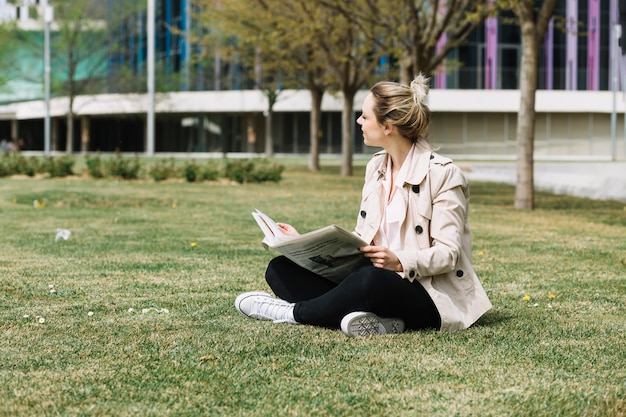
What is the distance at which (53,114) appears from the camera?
72875mm

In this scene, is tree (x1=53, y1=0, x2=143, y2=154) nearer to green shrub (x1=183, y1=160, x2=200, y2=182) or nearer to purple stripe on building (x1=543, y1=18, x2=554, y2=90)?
purple stripe on building (x1=543, y1=18, x2=554, y2=90)

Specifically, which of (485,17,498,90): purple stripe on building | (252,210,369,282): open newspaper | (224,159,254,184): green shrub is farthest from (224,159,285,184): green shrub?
(485,17,498,90): purple stripe on building

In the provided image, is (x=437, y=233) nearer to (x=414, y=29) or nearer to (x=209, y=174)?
(x=414, y=29)

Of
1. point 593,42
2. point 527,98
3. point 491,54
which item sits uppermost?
point 593,42

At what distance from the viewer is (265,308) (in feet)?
19.0

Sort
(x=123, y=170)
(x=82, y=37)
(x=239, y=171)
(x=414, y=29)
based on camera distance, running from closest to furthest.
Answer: (x=414, y=29) → (x=239, y=171) → (x=123, y=170) → (x=82, y=37)

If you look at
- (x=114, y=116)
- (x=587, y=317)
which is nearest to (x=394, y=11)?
(x=587, y=317)

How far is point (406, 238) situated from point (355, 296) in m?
0.41

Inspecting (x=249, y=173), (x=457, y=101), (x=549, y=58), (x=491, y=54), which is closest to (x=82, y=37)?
(x=457, y=101)

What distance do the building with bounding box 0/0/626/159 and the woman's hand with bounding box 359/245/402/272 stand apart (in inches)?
2136

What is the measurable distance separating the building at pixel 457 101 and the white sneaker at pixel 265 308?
176ft

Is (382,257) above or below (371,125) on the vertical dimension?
below

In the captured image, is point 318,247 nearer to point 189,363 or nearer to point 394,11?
point 189,363

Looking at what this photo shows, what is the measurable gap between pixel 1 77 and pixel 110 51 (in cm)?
711
